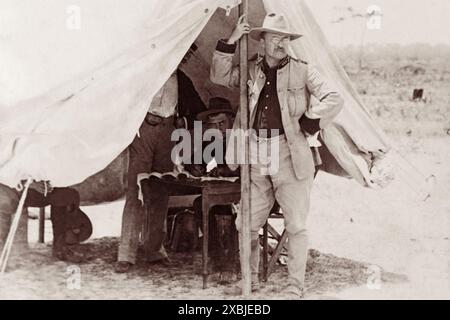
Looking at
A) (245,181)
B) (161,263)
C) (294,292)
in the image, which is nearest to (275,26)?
(245,181)

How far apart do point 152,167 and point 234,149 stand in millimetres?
795

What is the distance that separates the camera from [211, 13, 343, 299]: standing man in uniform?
545cm

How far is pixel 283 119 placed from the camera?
5453 millimetres

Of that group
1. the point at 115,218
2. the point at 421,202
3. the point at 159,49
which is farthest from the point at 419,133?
the point at 115,218

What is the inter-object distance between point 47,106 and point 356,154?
2.32 m

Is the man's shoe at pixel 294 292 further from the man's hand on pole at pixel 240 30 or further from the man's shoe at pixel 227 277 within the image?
the man's hand on pole at pixel 240 30

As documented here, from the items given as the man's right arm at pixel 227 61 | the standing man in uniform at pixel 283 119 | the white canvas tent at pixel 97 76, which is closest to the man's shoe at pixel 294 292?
the standing man in uniform at pixel 283 119

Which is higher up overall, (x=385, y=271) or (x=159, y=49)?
(x=159, y=49)

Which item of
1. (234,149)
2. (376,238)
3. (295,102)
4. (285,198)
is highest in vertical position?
(295,102)

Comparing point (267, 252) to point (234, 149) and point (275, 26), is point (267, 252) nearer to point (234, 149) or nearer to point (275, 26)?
point (234, 149)

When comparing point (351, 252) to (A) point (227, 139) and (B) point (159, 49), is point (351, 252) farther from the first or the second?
(B) point (159, 49)

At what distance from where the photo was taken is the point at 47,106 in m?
5.64

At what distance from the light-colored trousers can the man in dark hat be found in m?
0.82
